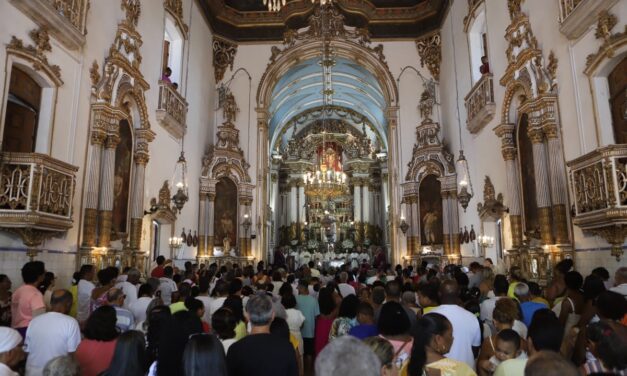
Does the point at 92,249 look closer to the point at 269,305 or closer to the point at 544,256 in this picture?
the point at 269,305

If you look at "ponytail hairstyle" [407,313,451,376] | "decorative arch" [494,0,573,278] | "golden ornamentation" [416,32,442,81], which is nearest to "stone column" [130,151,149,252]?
"decorative arch" [494,0,573,278]

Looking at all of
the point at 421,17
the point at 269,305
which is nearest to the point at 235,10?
the point at 421,17

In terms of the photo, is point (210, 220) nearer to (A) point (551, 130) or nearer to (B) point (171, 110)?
(B) point (171, 110)

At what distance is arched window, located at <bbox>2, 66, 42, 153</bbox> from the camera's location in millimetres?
7379

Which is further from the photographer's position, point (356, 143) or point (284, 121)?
point (356, 143)

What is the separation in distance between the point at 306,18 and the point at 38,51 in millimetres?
12719

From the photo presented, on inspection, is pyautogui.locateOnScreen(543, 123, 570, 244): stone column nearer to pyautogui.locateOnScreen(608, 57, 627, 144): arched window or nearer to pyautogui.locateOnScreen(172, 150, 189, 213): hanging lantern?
pyautogui.locateOnScreen(608, 57, 627, 144): arched window

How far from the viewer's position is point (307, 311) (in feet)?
20.2

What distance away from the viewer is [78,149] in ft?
29.2

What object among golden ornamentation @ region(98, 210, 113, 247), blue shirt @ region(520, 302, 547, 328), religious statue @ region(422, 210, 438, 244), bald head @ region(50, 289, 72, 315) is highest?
religious statue @ region(422, 210, 438, 244)

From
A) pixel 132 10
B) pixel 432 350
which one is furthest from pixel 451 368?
pixel 132 10

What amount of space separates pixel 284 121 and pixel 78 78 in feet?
62.7

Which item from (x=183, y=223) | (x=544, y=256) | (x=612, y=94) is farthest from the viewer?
(x=183, y=223)

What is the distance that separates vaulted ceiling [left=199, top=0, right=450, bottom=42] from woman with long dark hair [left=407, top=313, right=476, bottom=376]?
17.1 metres
